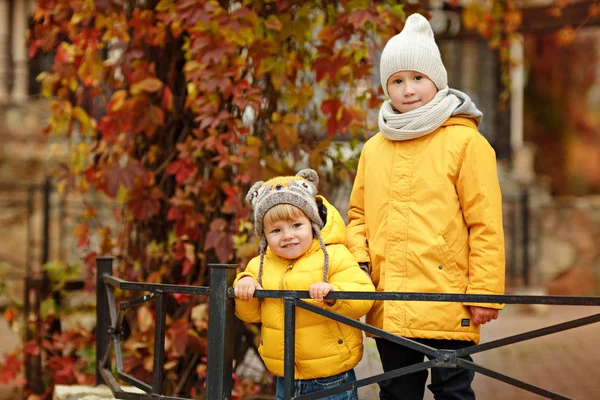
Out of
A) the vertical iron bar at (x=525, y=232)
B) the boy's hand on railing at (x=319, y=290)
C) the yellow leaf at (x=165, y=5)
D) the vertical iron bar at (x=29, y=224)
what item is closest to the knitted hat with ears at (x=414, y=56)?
the boy's hand on railing at (x=319, y=290)

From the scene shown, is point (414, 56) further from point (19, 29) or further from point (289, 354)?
point (19, 29)

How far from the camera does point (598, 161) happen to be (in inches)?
775

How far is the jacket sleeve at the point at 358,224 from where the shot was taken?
3.30 metres

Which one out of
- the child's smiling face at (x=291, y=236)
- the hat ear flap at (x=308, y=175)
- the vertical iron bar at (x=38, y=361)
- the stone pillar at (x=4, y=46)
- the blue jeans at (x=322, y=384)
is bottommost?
the vertical iron bar at (x=38, y=361)

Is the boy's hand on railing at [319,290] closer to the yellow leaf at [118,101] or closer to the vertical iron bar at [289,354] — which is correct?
the vertical iron bar at [289,354]

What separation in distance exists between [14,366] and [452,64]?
29.9 ft

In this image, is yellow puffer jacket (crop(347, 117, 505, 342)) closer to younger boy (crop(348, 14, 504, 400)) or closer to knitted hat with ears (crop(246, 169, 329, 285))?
younger boy (crop(348, 14, 504, 400))

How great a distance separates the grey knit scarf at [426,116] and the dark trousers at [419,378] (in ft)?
2.40

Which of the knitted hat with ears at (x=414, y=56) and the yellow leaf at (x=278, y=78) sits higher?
the yellow leaf at (x=278, y=78)

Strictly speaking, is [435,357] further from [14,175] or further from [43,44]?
[14,175]

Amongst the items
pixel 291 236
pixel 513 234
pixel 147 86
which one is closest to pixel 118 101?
pixel 147 86

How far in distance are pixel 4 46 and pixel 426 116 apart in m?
11.1

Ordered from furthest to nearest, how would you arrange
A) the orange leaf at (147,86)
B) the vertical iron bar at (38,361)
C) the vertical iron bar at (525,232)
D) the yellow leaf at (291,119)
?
the vertical iron bar at (525,232) → the vertical iron bar at (38,361) → the orange leaf at (147,86) → the yellow leaf at (291,119)

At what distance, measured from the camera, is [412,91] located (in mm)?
3209
